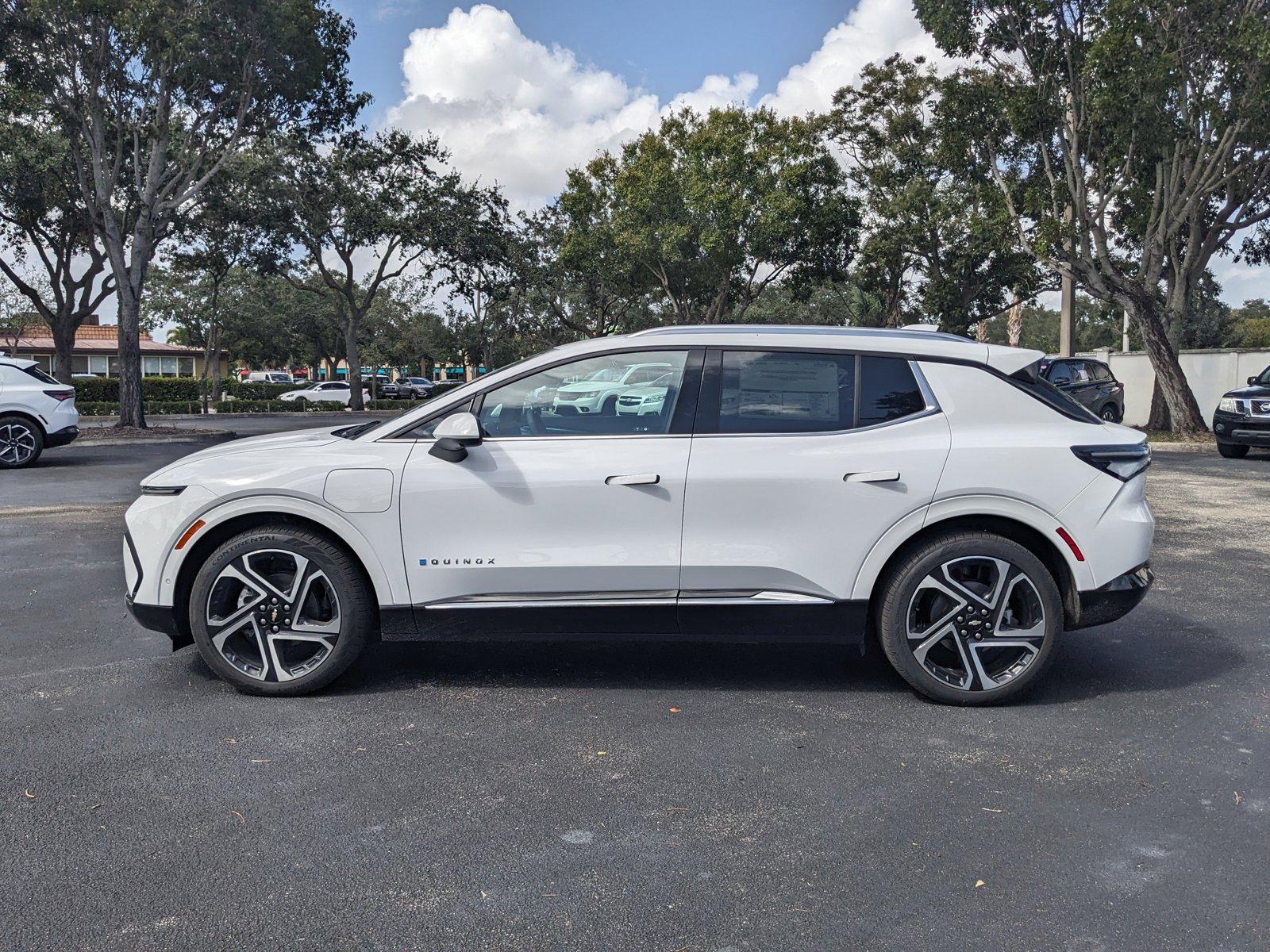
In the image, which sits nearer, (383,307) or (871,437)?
(871,437)

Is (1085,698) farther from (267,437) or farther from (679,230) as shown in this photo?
(679,230)

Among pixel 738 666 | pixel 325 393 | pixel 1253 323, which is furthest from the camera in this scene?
pixel 1253 323

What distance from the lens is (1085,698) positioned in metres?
4.76

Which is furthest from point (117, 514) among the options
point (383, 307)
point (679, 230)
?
point (383, 307)

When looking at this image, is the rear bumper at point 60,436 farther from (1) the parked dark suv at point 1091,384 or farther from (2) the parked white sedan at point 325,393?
(2) the parked white sedan at point 325,393

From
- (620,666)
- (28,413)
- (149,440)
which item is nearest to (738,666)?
(620,666)

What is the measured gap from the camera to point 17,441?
15.0 meters

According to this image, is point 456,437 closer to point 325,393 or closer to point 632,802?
point 632,802

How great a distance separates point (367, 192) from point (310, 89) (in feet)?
49.9

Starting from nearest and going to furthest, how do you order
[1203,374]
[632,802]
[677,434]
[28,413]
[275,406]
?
[632,802] < [677,434] < [28,413] < [1203,374] < [275,406]

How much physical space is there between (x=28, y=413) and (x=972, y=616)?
14.6 metres

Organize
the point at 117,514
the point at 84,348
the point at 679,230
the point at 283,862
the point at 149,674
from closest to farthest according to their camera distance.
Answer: the point at 283,862
the point at 149,674
the point at 117,514
the point at 679,230
the point at 84,348

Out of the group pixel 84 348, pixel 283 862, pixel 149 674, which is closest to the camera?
pixel 283 862

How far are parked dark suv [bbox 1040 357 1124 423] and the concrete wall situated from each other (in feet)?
13.9
